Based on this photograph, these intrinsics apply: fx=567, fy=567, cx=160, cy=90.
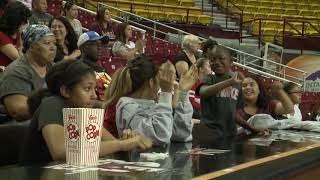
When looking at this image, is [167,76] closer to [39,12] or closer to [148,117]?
[148,117]

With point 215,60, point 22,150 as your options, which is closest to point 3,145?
point 22,150

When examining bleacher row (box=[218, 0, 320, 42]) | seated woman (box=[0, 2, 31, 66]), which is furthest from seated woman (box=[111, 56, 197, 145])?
bleacher row (box=[218, 0, 320, 42])

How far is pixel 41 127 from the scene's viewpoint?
6.98ft

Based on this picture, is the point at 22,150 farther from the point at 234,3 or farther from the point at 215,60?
the point at 234,3

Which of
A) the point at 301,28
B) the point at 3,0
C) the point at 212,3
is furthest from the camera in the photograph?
the point at 212,3

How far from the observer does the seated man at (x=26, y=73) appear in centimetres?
302

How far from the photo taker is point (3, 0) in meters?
5.73

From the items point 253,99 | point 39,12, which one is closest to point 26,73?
point 253,99

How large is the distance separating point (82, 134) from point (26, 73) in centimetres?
146

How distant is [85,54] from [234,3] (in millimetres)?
13073

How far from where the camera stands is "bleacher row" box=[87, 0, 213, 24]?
13867 mm

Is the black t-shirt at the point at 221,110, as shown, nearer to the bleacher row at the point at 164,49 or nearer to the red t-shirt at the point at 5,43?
the red t-shirt at the point at 5,43

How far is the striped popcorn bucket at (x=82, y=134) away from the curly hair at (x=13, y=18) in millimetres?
2505

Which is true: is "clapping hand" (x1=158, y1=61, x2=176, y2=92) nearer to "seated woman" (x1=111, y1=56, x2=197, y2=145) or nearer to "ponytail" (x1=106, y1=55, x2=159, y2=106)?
"seated woman" (x1=111, y1=56, x2=197, y2=145)
